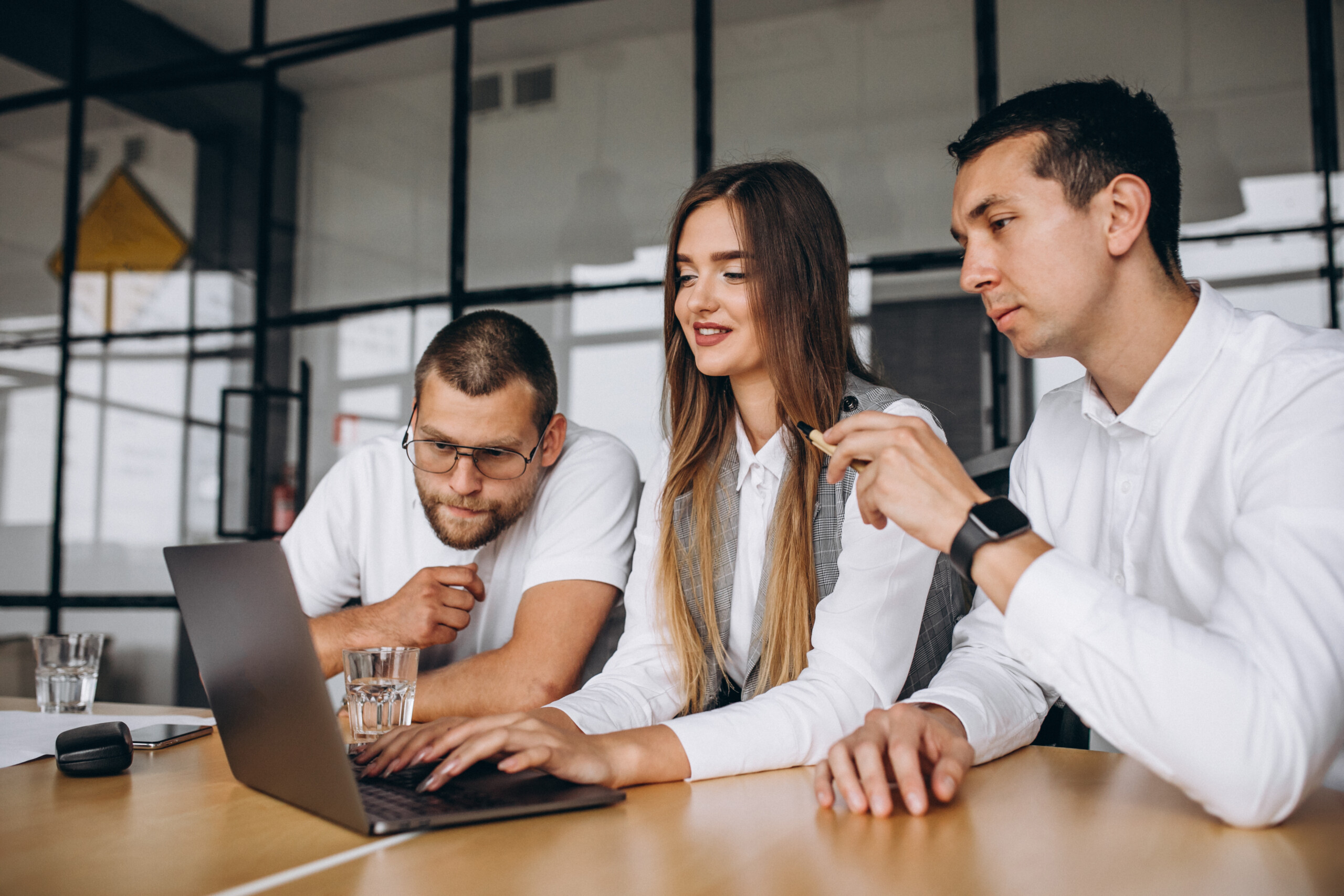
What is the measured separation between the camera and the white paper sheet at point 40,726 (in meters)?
1.17

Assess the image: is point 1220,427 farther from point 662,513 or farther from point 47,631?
point 47,631

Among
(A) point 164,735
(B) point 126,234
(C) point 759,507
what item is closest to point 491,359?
(C) point 759,507

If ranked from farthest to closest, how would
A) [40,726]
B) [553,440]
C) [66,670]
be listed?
[553,440] < [66,670] < [40,726]

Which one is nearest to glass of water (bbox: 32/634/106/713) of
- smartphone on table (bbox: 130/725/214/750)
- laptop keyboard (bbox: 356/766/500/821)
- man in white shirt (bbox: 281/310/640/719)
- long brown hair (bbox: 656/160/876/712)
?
smartphone on table (bbox: 130/725/214/750)

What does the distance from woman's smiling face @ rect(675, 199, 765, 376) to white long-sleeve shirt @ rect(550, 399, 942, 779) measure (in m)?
0.16

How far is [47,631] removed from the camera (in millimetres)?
4551

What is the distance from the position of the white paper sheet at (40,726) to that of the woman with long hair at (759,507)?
24.3 inches

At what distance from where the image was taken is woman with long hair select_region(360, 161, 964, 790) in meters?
1.34

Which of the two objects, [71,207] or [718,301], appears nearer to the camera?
[718,301]

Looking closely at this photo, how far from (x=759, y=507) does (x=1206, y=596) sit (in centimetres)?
68

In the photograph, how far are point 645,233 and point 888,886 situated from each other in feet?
10.6

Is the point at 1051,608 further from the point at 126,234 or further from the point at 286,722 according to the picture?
the point at 126,234

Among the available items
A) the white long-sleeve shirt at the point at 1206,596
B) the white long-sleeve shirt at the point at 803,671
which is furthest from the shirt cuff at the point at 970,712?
the white long-sleeve shirt at the point at 803,671

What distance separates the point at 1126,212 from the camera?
125cm
